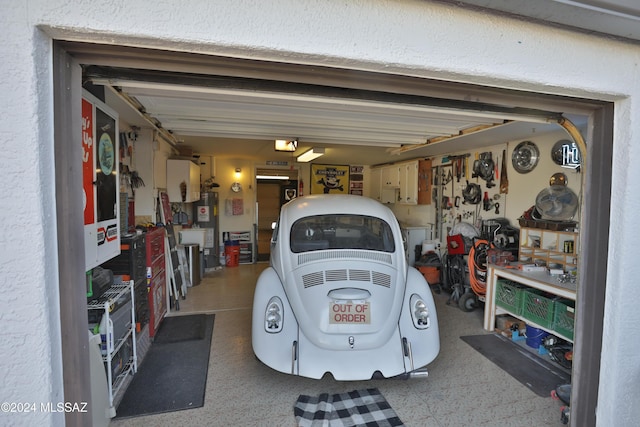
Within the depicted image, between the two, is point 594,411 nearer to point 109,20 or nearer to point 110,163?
point 109,20

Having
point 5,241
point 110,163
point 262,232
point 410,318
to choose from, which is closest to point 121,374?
point 110,163

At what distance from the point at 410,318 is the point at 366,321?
0.46 m

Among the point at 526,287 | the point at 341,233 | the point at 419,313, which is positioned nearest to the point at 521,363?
the point at 526,287

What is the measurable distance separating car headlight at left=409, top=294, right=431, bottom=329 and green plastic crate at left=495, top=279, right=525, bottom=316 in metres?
1.52

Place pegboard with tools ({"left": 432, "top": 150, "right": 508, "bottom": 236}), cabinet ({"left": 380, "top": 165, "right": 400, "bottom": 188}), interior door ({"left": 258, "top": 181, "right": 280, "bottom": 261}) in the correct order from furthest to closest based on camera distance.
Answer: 1. interior door ({"left": 258, "top": 181, "right": 280, "bottom": 261})
2. cabinet ({"left": 380, "top": 165, "right": 400, "bottom": 188})
3. pegboard with tools ({"left": 432, "top": 150, "right": 508, "bottom": 236})

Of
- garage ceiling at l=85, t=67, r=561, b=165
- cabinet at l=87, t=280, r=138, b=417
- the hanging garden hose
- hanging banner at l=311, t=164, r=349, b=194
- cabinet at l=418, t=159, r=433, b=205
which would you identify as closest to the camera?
garage ceiling at l=85, t=67, r=561, b=165

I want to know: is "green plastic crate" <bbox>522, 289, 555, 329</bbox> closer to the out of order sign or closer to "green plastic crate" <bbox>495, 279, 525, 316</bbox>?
"green plastic crate" <bbox>495, 279, 525, 316</bbox>

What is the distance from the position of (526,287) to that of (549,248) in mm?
600

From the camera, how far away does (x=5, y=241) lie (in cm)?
87

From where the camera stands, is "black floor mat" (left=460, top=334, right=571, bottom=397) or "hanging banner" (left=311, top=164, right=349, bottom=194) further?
"hanging banner" (left=311, top=164, right=349, bottom=194)

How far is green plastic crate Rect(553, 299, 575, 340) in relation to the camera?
2.87 meters

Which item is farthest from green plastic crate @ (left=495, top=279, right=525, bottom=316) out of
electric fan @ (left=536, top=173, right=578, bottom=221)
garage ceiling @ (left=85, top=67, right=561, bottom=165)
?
garage ceiling @ (left=85, top=67, right=561, bottom=165)

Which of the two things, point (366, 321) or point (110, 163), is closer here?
point (110, 163)

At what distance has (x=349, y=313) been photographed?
247cm
